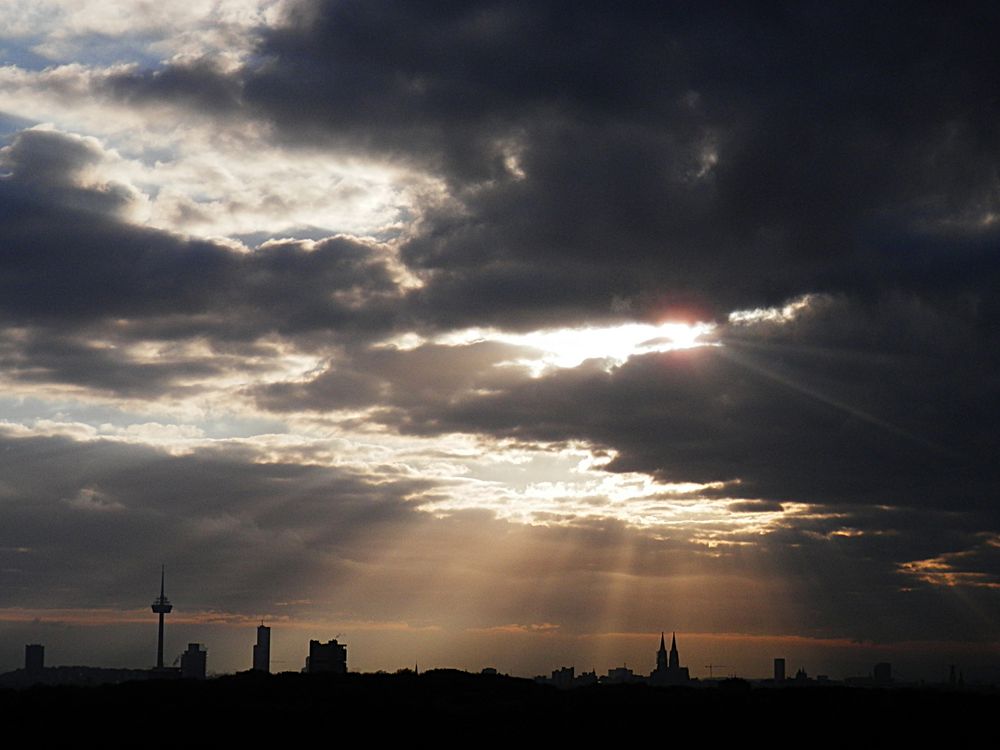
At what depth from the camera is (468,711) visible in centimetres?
10331

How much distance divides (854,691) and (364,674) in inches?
2001

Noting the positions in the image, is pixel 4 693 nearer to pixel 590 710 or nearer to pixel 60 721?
pixel 60 721

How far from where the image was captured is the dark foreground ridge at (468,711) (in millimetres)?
94875

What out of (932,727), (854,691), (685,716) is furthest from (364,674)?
(932,727)

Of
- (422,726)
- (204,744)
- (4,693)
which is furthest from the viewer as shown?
(4,693)

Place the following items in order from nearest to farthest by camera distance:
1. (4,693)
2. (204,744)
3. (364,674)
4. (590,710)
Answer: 1. (204,744)
2. (590,710)
3. (4,693)
4. (364,674)

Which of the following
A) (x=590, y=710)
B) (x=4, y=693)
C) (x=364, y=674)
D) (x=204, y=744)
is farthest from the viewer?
(x=364, y=674)

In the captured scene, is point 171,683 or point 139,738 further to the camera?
→ point 171,683

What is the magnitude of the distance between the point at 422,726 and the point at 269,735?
12519 millimetres

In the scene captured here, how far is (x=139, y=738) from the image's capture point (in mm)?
91500

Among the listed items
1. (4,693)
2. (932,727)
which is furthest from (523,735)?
(4,693)

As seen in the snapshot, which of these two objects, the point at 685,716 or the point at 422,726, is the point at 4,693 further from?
the point at 685,716

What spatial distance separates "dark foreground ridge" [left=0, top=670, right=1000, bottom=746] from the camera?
311 ft

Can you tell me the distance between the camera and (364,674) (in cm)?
12762
